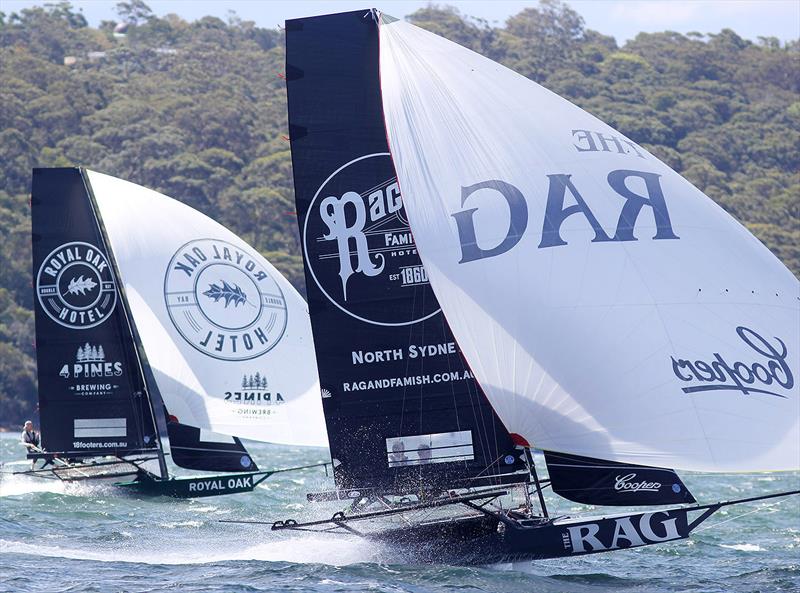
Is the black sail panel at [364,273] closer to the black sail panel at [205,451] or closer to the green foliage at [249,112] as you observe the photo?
the black sail panel at [205,451]

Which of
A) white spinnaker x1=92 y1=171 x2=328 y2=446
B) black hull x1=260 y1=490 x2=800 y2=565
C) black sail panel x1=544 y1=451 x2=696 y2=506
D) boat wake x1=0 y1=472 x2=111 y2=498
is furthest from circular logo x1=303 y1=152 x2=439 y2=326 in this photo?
boat wake x1=0 y1=472 x2=111 y2=498

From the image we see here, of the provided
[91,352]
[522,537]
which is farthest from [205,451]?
[522,537]

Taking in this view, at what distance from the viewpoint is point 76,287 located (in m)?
20.3

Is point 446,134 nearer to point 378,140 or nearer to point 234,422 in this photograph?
point 378,140

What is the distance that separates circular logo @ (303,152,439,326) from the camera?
12672mm

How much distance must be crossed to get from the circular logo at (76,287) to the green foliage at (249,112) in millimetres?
35979

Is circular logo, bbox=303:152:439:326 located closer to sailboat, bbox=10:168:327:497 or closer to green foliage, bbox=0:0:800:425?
sailboat, bbox=10:168:327:497

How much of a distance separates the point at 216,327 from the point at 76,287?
2.40 m

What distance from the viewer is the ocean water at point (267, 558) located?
11.9m

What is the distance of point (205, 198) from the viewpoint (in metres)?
66.9

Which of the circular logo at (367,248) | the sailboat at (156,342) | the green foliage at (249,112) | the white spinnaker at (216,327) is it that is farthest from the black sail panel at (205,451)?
the green foliage at (249,112)

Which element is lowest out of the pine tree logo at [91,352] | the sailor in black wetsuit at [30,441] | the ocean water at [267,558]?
the ocean water at [267,558]

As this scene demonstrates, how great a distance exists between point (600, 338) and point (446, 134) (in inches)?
88.7

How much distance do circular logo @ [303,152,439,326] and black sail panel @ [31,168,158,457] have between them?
8176mm
